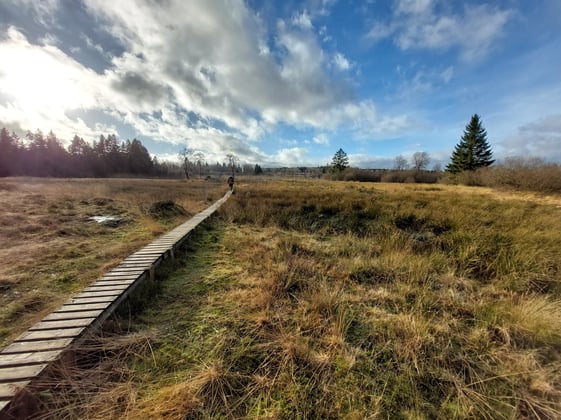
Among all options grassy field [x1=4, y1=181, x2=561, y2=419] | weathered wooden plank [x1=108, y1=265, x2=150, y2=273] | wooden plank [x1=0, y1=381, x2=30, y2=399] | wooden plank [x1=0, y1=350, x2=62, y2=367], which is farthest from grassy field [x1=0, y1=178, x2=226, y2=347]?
grassy field [x1=4, y1=181, x2=561, y2=419]

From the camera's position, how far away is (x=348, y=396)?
209 cm

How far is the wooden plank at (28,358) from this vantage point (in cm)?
198

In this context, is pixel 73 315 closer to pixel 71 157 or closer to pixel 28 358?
pixel 28 358

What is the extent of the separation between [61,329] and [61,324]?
0.30 feet

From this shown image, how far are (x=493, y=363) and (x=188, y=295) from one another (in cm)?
417

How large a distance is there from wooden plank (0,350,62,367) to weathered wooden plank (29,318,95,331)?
35 cm

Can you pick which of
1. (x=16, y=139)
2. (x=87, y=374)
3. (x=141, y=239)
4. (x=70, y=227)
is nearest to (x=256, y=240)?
(x=141, y=239)

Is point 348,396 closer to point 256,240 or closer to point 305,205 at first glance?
point 256,240

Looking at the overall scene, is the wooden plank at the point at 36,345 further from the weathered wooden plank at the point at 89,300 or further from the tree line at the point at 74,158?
the tree line at the point at 74,158

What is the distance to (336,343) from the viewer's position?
2.67 meters

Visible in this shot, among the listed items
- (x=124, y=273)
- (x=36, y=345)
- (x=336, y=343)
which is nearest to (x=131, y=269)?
(x=124, y=273)

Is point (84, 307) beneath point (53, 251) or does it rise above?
above

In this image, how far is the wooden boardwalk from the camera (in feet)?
6.07

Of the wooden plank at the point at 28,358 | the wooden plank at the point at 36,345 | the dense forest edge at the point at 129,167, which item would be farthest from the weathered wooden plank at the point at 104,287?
the dense forest edge at the point at 129,167
